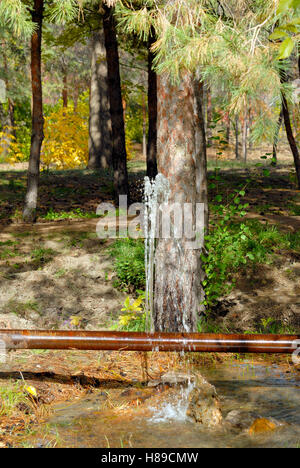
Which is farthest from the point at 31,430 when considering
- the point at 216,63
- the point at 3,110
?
the point at 3,110

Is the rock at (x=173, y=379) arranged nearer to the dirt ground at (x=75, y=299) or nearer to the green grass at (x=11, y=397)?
the dirt ground at (x=75, y=299)

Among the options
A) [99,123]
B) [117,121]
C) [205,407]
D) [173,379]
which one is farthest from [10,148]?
[205,407]

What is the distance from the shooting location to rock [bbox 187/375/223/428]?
11.9 ft

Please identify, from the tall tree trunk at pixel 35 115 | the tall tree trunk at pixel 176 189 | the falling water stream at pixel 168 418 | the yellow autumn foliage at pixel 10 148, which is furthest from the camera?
the yellow autumn foliage at pixel 10 148

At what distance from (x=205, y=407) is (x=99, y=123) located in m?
13.9

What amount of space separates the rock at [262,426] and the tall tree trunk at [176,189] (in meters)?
1.82

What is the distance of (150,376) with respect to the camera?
4660 mm

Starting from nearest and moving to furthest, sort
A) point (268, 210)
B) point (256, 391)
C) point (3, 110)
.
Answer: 1. point (256, 391)
2. point (268, 210)
3. point (3, 110)

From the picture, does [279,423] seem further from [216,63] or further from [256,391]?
[216,63]

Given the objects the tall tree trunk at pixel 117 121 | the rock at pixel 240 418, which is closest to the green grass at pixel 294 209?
the tall tree trunk at pixel 117 121

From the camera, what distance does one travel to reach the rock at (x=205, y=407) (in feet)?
11.9

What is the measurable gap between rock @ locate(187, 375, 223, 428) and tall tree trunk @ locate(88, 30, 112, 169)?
13.1 m
